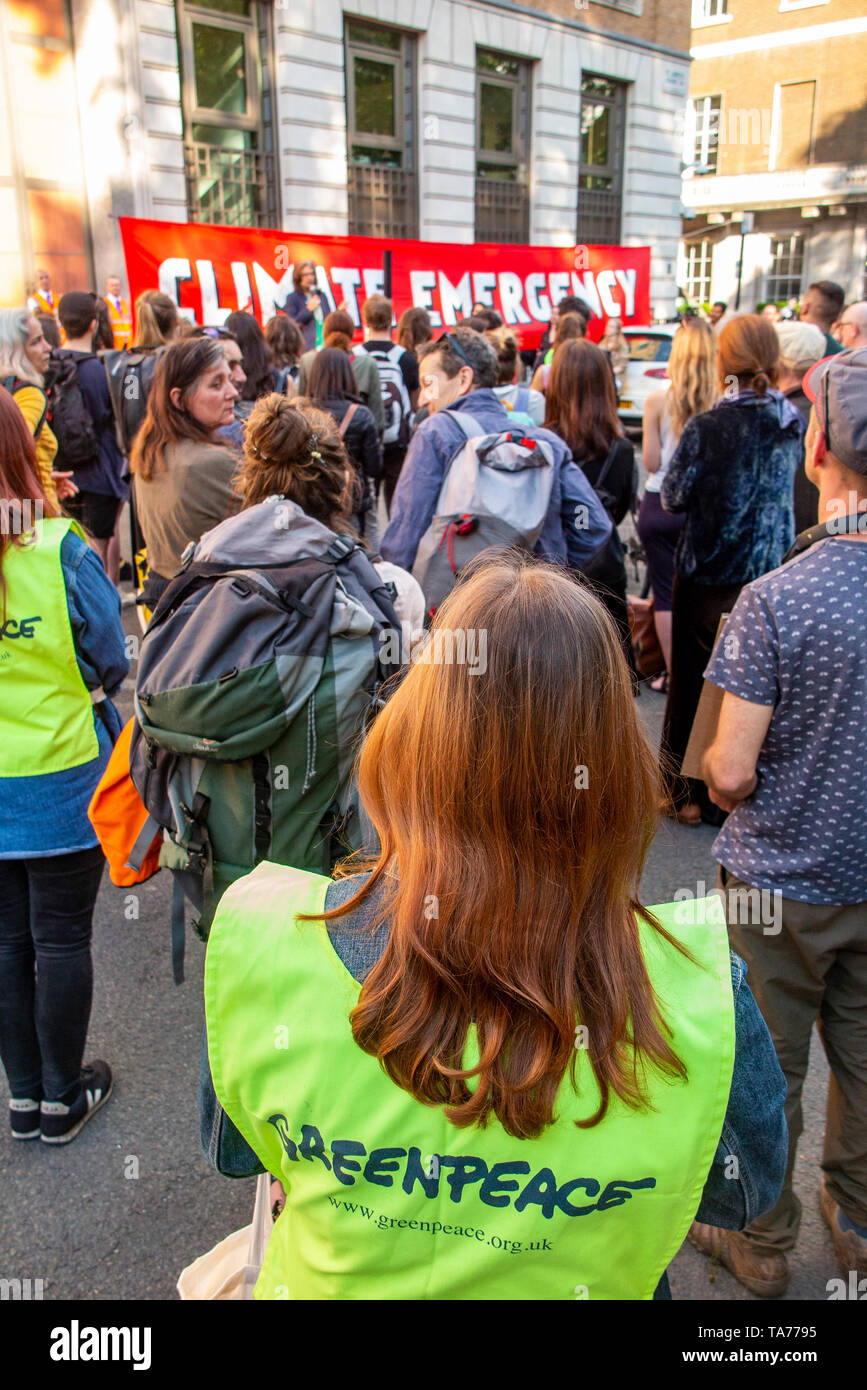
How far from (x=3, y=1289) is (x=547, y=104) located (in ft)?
71.0

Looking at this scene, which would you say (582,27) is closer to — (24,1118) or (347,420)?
(347,420)

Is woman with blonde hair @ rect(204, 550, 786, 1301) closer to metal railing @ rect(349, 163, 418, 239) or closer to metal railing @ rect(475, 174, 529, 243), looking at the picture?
metal railing @ rect(349, 163, 418, 239)

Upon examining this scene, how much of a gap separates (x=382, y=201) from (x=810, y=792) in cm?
1773

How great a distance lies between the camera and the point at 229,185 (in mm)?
15430

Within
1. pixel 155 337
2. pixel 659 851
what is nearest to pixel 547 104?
pixel 155 337

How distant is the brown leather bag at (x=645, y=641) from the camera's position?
556 cm

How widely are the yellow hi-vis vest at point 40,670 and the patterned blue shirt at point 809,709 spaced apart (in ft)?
5.07

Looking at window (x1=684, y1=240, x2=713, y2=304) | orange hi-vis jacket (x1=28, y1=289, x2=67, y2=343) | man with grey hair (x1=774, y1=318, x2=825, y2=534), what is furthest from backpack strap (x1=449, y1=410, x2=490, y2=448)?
window (x1=684, y1=240, x2=713, y2=304)

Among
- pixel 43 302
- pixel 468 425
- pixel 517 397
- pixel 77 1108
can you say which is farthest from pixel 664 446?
pixel 43 302

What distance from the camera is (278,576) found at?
2229mm

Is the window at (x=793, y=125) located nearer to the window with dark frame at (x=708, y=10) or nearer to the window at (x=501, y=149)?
the window with dark frame at (x=708, y=10)

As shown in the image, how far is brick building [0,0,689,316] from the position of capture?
13758mm

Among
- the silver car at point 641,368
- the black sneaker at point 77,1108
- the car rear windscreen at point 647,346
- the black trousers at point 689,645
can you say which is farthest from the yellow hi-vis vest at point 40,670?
the car rear windscreen at point 647,346

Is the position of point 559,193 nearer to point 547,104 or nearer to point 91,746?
point 547,104
